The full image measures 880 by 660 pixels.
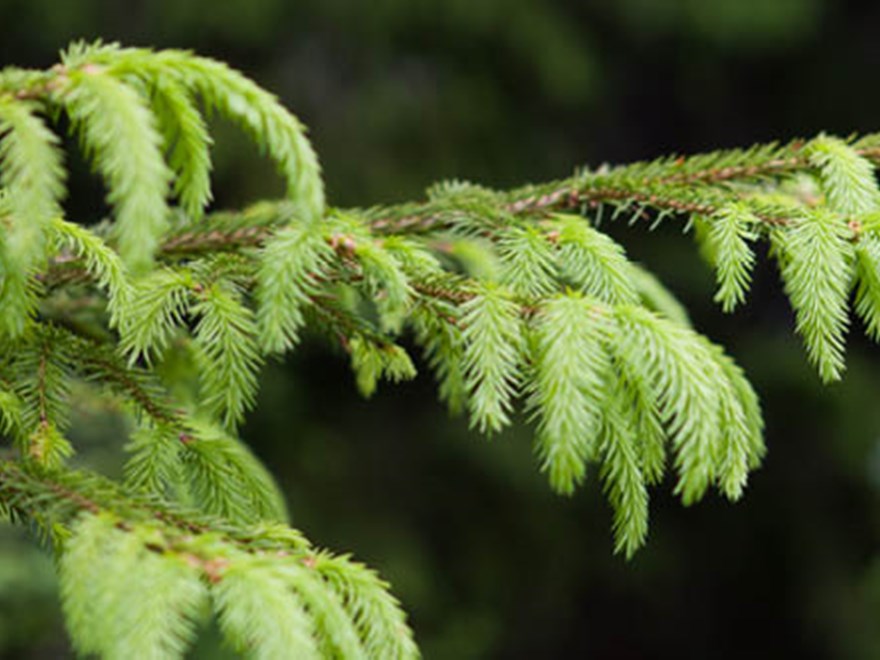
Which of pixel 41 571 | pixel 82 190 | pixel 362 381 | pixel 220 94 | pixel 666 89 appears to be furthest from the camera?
pixel 666 89

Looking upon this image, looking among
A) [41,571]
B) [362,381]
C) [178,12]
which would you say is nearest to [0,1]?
[178,12]

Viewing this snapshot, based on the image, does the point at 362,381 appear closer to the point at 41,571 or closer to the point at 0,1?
the point at 41,571

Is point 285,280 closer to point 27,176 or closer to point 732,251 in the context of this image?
point 27,176

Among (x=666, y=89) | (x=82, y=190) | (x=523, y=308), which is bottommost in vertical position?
(x=82, y=190)

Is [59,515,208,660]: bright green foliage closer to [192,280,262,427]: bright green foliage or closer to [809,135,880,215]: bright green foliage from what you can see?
[192,280,262,427]: bright green foliage

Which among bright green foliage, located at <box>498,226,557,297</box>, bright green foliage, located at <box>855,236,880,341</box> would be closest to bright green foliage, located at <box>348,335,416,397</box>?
bright green foliage, located at <box>498,226,557,297</box>

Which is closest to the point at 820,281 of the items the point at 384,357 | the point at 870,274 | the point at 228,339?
the point at 870,274

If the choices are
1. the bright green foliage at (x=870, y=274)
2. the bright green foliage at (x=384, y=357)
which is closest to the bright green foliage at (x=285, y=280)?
the bright green foliage at (x=384, y=357)

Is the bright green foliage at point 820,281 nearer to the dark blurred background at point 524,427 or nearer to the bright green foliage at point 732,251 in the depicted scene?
the bright green foliage at point 732,251
